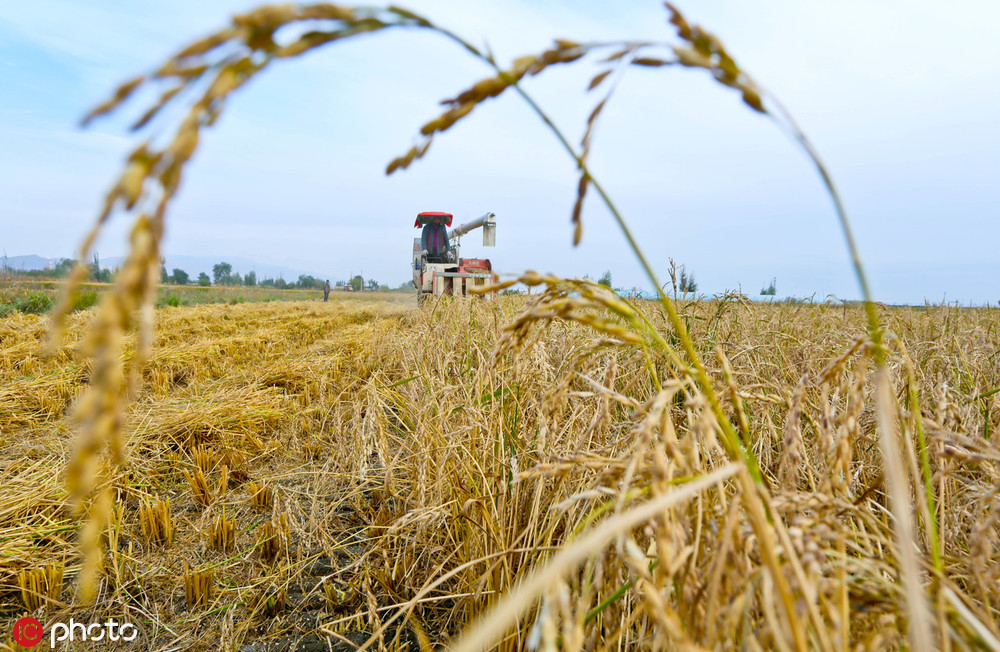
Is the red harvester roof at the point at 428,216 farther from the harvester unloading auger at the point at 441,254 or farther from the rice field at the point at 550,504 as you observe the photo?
the rice field at the point at 550,504

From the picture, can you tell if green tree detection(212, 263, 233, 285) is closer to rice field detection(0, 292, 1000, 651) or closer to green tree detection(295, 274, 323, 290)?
green tree detection(295, 274, 323, 290)

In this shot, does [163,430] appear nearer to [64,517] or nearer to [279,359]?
[64,517]

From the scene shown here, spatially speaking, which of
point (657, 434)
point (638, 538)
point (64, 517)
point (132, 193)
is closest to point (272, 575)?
point (64, 517)

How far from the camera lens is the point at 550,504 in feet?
5.73

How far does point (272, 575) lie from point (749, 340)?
298 centimetres

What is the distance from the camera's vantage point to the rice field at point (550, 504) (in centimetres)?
64

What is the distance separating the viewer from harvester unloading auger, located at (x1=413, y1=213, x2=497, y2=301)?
42.2 ft

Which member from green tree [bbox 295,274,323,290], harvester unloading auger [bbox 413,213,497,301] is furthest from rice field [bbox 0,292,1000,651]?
green tree [bbox 295,274,323,290]

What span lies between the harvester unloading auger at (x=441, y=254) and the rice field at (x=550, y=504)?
809 cm

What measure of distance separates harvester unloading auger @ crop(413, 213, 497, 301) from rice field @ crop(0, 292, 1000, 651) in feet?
26.6

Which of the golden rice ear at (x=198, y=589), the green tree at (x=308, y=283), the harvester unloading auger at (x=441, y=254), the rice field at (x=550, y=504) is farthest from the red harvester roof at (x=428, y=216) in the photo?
the green tree at (x=308, y=283)

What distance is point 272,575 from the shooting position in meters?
2.18

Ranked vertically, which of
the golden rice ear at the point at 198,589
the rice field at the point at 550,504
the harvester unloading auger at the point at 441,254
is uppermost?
the harvester unloading auger at the point at 441,254

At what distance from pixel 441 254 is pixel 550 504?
1447 cm
